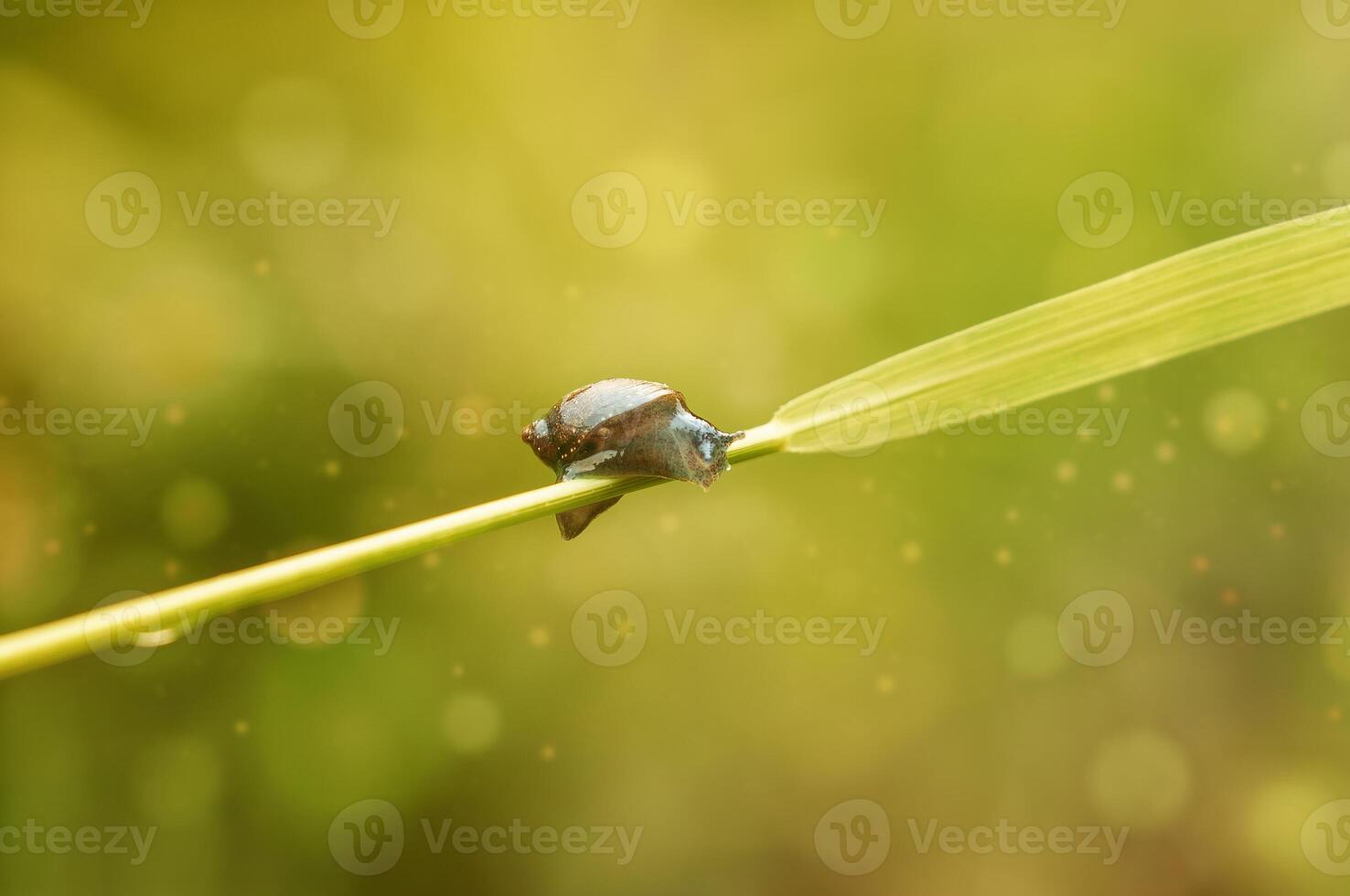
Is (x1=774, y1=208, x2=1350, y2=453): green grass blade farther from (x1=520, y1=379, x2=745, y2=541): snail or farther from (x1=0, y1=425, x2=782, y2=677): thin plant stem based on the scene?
(x1=0, y1=425, x2=782, y2=677): thin plant stem

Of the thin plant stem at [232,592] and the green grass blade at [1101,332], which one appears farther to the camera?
the green grass blade at [1101,332]

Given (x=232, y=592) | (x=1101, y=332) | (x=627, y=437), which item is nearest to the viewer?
(x=232, y=592)

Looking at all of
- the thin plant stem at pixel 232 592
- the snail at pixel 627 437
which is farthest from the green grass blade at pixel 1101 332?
the thin plant stem at pixel 232 592

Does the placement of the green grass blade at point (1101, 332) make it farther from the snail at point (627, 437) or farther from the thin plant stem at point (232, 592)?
the thin plant stem at point (232, 592)

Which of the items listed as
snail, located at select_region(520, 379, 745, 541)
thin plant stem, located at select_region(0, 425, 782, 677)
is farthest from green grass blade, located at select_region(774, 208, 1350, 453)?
thin plant stem, located at select_region(0, 425, 782, 677)

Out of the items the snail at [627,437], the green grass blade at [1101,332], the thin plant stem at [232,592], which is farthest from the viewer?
the snail at [627,437]

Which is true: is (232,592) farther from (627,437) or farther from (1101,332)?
(1101,332)

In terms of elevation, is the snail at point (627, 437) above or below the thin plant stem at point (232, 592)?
Result: above

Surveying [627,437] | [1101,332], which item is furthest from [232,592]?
[1101,332]

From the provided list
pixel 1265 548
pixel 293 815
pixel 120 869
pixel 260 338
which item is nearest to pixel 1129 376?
pixel 1265 548
